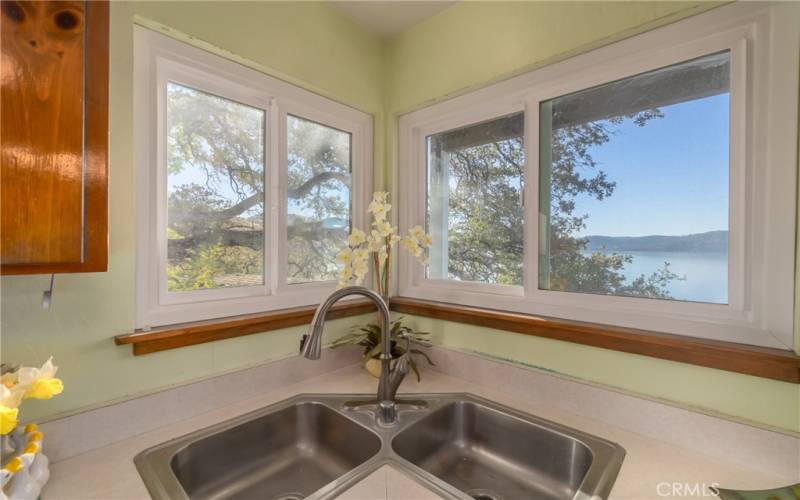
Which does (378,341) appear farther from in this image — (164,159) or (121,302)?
(164,159)

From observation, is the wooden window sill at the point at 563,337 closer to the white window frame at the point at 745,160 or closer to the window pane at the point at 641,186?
the white window frame at the point at 745,160

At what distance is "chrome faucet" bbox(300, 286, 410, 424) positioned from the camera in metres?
0.95

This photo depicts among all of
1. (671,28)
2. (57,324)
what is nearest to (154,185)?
(57,324)

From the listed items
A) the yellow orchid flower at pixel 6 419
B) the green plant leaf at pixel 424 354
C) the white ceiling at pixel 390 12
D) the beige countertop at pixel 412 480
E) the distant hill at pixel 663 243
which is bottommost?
the beige countertop at pixel 412 480

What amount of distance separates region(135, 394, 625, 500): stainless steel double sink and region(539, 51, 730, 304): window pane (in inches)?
20.6

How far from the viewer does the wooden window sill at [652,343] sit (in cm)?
81

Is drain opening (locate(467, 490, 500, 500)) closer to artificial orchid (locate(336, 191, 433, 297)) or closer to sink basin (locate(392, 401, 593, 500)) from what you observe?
sink basin (locate(392, 401, 593, 500))

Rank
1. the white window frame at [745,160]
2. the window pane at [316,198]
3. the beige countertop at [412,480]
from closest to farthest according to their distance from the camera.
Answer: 1. the beige countertop at [412,480]
2. the white window frame at [745,160]
3. the window pane at [316,198]

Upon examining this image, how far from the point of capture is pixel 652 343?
964 mm

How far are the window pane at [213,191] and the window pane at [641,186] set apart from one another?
3.61 ft

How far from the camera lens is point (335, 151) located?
5.25 feet

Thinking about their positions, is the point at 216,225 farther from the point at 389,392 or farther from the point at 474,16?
the point at 474,16

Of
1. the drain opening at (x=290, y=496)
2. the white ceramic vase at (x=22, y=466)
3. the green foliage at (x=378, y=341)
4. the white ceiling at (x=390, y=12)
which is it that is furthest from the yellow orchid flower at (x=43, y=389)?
the white ceiling at (x=390, y=12)

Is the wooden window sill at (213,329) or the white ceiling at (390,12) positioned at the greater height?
the white ceiling at (390,12)
